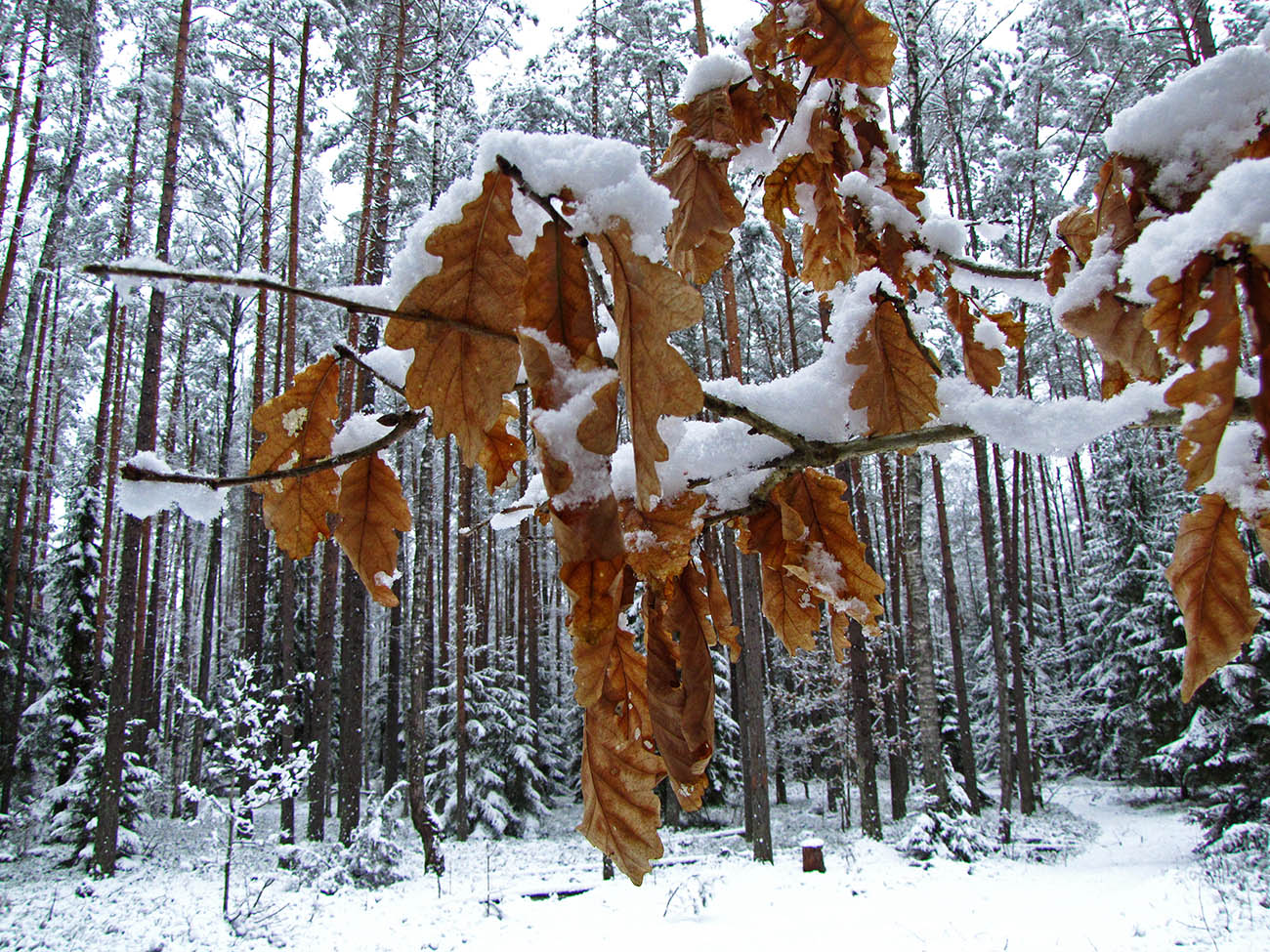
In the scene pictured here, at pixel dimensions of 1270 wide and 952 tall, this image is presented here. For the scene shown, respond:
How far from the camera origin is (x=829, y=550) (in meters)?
0.71

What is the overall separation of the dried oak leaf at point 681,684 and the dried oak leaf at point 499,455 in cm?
16

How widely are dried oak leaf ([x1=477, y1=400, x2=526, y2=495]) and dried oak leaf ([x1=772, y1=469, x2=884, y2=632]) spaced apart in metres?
0.24

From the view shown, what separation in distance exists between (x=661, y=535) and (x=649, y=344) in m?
0.22

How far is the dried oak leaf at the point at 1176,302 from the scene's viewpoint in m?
0.38

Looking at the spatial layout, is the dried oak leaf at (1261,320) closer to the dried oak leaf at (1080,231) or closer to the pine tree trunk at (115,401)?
the dried oak leaf at (1080,231)

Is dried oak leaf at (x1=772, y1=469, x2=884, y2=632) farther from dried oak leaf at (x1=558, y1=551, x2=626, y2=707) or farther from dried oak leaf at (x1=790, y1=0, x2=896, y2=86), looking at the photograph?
dried oak leaf at (x1=790, y1=0, x2=896, y2=86)

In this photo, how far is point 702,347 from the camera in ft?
60.1

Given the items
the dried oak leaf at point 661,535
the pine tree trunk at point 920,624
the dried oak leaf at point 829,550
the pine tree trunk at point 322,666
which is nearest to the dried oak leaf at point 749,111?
the dried oak leaf at point 829,550

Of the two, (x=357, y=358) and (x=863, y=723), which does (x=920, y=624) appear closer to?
(x=863, y=723)

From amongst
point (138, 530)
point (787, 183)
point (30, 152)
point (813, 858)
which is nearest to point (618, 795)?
point (787, 183)

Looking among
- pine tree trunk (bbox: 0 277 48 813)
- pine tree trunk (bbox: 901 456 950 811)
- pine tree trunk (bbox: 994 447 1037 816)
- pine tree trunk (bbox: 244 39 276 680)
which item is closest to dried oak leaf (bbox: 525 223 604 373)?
pine tree trunk (bbox: 901 456 950 811)

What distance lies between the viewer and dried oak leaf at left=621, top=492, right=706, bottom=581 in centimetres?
54

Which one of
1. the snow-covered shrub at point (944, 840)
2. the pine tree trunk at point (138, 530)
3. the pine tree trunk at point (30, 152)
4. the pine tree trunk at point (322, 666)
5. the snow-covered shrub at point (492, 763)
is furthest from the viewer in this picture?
the snow-covered shrub at point (492, 763)

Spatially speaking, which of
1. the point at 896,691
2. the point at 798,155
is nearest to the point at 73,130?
the point at 798,155
